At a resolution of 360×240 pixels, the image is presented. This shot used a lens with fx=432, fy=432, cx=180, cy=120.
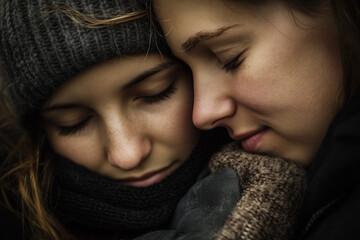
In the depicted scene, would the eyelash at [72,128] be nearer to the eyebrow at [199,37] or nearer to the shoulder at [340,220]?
the eyebrow at [199,37]

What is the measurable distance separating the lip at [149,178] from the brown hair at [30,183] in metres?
0.25

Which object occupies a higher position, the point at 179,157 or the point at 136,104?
the point at 136,104

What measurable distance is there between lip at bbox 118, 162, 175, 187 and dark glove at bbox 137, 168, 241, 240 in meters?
0.13

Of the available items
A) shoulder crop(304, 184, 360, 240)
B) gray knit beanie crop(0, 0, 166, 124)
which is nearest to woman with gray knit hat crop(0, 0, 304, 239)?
gray knit beanie crop(0, 0, 166, 124)

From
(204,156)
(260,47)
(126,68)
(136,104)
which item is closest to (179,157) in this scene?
(204,156)

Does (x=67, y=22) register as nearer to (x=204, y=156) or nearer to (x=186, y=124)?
(x=186, y=124)

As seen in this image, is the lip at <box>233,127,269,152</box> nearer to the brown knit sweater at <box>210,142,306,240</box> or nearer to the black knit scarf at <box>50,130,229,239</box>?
the brown knit sweater at <box>210,142,306,240</box>

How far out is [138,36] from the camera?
45.7 inches

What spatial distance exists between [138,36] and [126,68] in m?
0.09

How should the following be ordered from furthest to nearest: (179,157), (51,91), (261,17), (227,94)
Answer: (179,157), (51,91), (227,94), (261,17)

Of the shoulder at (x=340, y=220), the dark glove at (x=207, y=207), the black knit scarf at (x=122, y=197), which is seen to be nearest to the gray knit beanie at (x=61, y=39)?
the black knit scarf at (x=122, y=197)

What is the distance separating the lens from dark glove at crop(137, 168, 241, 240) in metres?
0.93

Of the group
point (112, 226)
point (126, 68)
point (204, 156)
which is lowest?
point (112, 226)

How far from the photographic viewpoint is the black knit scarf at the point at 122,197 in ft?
4.23
